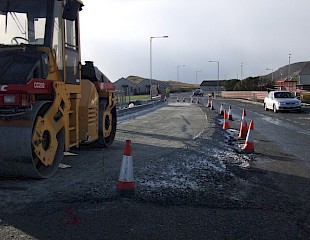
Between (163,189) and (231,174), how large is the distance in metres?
2.02

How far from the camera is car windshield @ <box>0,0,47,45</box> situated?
7.46 meters

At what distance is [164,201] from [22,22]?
4258 millimetres

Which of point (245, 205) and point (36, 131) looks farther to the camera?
point (36, 131)

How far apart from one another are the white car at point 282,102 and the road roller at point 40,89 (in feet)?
72.4

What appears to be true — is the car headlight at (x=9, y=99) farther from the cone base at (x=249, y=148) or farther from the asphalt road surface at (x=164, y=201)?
the cone base at (x=249, y=148)

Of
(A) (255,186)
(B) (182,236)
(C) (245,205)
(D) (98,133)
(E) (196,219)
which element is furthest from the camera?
(D) (98,133)

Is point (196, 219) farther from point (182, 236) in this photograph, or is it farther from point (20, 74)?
point (20, 74)

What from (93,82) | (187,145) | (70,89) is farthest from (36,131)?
(187,145)

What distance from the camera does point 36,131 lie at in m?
6.59

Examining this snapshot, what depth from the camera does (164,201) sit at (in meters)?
Answer: 5.85

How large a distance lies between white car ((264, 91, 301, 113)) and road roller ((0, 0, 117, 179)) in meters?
22.1

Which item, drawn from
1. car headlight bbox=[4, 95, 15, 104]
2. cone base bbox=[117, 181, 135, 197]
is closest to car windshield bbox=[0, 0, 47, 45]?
car headlight bbox=[4, 95, 15, 104]

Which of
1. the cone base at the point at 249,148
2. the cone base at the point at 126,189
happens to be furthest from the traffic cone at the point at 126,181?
the cone base at the point at 249,148

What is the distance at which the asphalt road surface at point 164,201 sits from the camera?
4.70 metres
